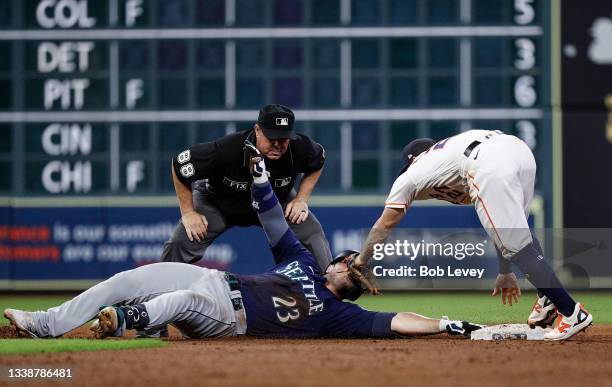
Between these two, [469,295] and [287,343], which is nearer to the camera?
[287,343]

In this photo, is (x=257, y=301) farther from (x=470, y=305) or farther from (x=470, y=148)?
(x=470, y=305)

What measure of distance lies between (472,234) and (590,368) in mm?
6890

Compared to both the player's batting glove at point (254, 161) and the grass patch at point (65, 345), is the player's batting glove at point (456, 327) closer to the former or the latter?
the player's batting glove at point (254, 161)

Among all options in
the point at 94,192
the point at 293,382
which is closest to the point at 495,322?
the point at 293,382

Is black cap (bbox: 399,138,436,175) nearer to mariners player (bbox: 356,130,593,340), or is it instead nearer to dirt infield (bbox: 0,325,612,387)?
mariners player (bbox: 356,130,593,340)

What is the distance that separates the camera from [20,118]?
1223cm

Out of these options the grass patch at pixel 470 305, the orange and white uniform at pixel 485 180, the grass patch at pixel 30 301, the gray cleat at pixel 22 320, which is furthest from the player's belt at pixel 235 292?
the grass patch at pixel 30 301

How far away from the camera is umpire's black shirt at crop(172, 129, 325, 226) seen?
7.66 metres

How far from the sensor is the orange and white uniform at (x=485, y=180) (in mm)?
6680

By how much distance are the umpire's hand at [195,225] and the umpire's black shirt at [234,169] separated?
0.22 metres

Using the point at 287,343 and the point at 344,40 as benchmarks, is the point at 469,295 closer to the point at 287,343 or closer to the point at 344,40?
the point at 344,40

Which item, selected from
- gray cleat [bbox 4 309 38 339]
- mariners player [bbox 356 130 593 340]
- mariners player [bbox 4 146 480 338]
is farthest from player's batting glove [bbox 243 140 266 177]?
gray cleat [bbox 4 309 38 339]

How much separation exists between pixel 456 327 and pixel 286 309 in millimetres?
946

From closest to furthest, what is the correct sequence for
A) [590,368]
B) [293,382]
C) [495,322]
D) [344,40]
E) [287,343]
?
[293,382] < [590,368] < [287,343] < [495,322] < [344,40]
